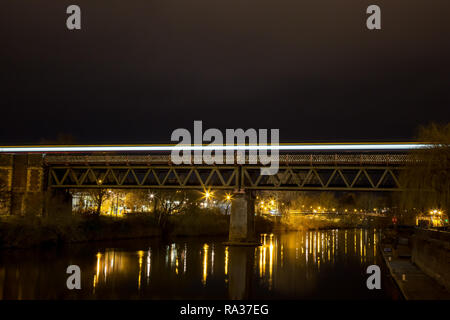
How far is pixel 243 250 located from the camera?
168 ft

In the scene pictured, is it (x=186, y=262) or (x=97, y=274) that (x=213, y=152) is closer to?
(x=186, y=262)

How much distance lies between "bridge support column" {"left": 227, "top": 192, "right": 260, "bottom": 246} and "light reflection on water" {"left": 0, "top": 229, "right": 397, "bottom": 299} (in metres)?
2.01

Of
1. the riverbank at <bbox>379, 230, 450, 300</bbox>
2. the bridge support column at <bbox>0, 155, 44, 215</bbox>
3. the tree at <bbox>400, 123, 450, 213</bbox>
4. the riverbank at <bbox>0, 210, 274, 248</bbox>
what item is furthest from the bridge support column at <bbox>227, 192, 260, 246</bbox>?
the bridge support column at <bbox>0, 155, 44, 215</bbox>

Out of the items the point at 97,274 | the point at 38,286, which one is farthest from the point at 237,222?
the point at 38,286

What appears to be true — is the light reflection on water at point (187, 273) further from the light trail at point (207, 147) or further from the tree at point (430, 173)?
the light trail at point (207, 147)

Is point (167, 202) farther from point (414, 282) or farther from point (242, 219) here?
point (414, 282)

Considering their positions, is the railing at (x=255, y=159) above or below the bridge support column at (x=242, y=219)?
above

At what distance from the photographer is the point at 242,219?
54.1 meters

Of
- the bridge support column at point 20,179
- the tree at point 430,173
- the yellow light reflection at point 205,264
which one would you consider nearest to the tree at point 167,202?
the yellow light reflection at point 205,264

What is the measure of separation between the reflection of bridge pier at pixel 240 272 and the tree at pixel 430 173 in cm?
1411

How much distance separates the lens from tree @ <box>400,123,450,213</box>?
112 ft

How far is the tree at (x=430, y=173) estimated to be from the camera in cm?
3400

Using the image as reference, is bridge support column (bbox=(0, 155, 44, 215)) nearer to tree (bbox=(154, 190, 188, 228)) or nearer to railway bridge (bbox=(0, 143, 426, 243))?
railway bridge (bbox=(0, 143, 426, 243))

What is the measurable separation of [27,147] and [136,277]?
35.2m
